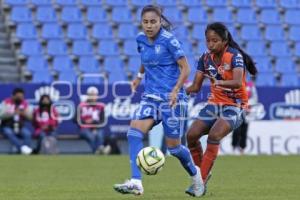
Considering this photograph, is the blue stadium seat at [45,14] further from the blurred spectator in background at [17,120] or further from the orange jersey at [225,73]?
the orange jersey at [225,73]

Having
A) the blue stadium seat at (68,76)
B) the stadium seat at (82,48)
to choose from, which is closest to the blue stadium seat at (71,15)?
the stadium seat at (82,48)

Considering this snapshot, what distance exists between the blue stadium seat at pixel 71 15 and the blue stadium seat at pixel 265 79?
553 cm

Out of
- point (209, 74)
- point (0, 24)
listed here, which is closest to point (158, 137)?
point (0, 24)

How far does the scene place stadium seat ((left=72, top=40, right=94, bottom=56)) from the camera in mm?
26891

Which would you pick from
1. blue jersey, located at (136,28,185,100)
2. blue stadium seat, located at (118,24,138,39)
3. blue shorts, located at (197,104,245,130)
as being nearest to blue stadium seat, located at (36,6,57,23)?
blue stadium seat, located at (118,24,138,39)

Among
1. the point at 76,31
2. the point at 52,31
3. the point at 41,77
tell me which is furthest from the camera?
the point at 76,31

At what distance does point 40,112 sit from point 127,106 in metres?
2.33

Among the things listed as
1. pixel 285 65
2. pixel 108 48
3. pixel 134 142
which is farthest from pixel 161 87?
pixel 285 65

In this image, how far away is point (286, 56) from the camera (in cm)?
2838

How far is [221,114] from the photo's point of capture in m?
10.9

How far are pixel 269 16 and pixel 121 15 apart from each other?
481cm

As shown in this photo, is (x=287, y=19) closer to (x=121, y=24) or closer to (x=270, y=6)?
(x=270, y=6)

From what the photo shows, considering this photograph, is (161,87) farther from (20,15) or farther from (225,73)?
(20,15)

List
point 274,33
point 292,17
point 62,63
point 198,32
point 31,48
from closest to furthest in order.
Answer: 1. point 62,63
2. point 31,48
3. point 198,32
4. point 274,33
5. point 292,17
